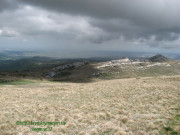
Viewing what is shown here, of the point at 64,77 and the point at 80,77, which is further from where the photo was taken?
the point at 64,77

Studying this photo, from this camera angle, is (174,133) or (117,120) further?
(117,120)

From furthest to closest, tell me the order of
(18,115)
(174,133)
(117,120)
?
(18,115)
(117,120)
(174,133)

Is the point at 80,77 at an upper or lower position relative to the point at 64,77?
upper

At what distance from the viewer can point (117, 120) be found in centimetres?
1361

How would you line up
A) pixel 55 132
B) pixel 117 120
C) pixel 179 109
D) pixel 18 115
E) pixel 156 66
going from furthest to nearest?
pixel 156 66 → pixel 179 109 → pixel 18 115 → pixel 117 120 → pixel 55 132

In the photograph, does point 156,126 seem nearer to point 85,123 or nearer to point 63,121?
point 85,123

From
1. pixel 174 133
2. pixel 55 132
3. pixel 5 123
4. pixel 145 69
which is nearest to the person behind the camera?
pixel 174 133

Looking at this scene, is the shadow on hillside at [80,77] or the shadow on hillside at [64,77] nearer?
the shadow on hillside at [64,77]

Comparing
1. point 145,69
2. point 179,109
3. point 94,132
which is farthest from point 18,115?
point 145,69

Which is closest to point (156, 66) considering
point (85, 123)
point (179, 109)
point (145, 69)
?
point (145, 69)

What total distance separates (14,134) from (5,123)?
8.93 ft

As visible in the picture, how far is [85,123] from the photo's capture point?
12969mm

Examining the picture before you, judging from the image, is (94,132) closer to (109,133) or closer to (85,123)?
(109,133)

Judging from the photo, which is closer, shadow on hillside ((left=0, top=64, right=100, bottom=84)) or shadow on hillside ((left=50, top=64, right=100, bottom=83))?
shadow on hillside ((left=0, top=64, right=100, bottom=84))
